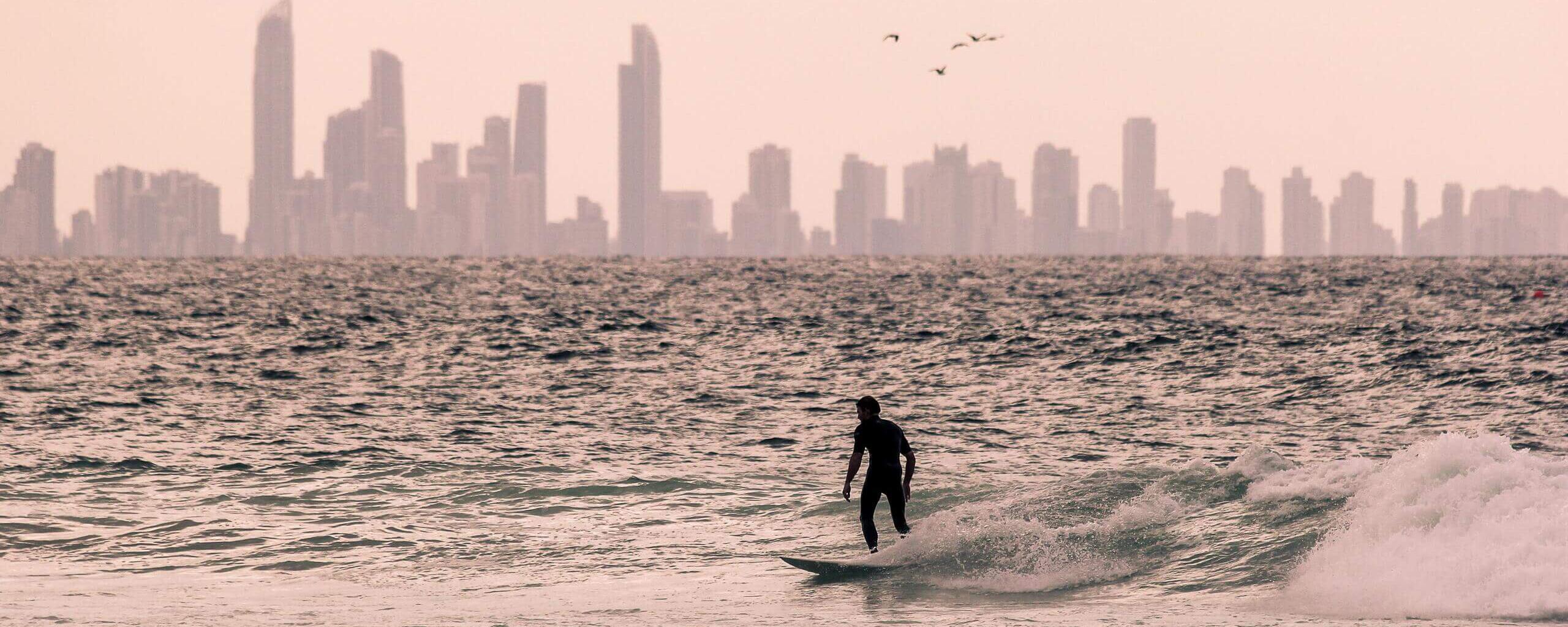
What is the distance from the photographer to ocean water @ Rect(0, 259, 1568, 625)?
16.2 metres

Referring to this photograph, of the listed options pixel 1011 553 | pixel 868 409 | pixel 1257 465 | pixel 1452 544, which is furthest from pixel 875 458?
pixel 1257 465

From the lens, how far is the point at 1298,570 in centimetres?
1758

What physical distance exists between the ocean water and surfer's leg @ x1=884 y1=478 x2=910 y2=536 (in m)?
0.32

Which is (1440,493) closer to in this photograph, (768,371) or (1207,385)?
(1207,385)

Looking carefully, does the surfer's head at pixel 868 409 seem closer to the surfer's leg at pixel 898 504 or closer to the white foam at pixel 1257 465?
the surfer's leg at pixel 898 504

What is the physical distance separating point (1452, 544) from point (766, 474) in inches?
510

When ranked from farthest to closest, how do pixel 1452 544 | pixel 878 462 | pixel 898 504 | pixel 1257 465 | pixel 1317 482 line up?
pixel 1257 465, pixel 1317 482, pixel 898 504, pixel 878 462, pixel 1452 544

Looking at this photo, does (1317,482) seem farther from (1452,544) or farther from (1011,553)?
(1011,553)

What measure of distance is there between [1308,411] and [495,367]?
86.3 feet

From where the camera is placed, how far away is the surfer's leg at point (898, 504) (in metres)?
18.6

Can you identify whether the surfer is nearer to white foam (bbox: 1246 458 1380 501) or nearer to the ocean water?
the ocean water

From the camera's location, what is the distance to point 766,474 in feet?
88.0

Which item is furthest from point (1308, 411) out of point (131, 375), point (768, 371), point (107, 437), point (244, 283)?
point (244, 283)

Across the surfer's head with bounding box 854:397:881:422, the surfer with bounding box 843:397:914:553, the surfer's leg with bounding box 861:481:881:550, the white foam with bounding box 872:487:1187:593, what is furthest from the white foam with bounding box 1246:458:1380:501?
the surfer's head with bounding box 854:397:881:422
